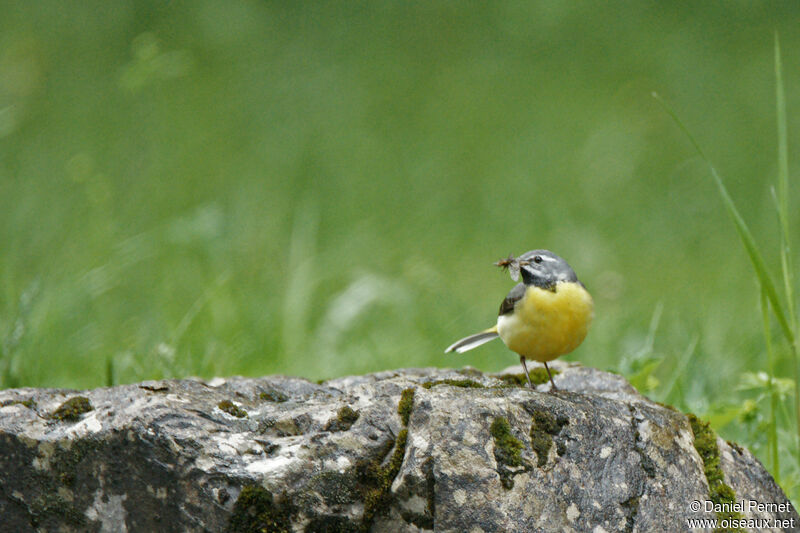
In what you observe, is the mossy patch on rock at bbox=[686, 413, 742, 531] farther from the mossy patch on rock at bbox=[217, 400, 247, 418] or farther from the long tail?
the mossy patch on rock at bbox=[217, 400, 247, 418]

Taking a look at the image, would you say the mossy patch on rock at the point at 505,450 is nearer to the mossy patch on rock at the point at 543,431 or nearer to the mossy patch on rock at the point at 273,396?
the mossy patch on rock at the point at 543,431

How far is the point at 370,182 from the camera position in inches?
425

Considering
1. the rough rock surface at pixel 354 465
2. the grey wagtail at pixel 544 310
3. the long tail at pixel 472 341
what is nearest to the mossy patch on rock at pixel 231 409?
the rough rock surface at pixel 354 465

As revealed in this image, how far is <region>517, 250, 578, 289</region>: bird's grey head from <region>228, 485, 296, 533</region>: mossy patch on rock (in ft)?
5.33

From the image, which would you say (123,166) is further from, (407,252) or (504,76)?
(504,76)

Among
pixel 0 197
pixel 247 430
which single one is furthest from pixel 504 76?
pixel 247 430

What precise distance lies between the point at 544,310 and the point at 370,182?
6.80 metres

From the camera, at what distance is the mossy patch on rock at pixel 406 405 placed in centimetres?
341

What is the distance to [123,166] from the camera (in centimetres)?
945

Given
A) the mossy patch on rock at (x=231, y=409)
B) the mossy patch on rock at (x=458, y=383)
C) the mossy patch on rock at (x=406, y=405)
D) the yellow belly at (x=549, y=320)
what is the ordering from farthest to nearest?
the yellow belly at (x=549, y=320) → the mossy patch on rock at (x=458, y=383) → the mossy patch on rock at (x=231, y=409) → the mossy patch on rock at (x=406, y=405)

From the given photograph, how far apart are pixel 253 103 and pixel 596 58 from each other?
193 inches

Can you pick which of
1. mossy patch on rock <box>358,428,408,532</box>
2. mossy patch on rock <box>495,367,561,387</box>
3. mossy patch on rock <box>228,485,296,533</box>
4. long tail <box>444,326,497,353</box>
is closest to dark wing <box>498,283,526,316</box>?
mossy patch on rock <box>495,367,561,387</box>

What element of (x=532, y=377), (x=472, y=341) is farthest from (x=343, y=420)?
(x=472, y=341)

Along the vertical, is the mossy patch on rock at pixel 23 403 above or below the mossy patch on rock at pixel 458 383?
below
